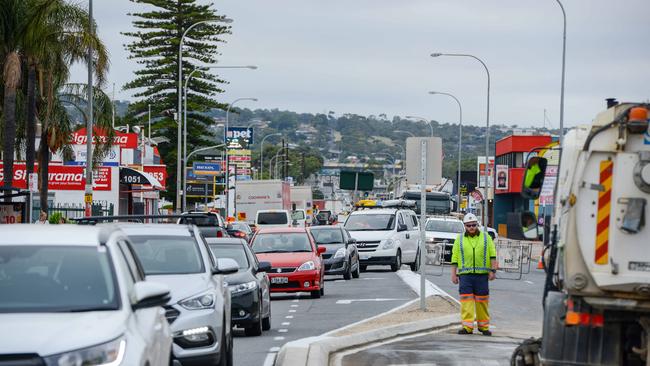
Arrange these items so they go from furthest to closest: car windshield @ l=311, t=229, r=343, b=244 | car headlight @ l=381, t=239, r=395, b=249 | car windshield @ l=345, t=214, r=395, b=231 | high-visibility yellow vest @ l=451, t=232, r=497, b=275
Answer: car windshield @ l=345, t=214, r=395, b=231 < car headlight @ l=381, t=239, r=395, b=249 < car windshield @ l=311, t=229, r=343, b=244 < high-visibility yellow vest @ l=451, t=232, r=497, b=275

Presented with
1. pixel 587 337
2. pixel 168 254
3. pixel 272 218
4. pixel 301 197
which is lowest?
pixel 301 197

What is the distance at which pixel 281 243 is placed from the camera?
99.9 ft

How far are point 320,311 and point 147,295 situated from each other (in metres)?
16.1

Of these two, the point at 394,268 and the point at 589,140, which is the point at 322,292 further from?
the point at 589,140

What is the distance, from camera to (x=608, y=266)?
10.4 metres

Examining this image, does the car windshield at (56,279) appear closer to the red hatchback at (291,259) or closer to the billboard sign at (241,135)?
the red hatchback at (291,259)

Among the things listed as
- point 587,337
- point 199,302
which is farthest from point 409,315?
point 587,337

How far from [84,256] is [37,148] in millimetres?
44425

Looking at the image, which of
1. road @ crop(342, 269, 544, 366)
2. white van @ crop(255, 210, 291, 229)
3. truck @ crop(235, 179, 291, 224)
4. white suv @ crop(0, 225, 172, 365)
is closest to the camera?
white suv @ crop(0, 225, 172, 365)

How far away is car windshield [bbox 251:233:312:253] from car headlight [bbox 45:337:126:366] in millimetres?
22046

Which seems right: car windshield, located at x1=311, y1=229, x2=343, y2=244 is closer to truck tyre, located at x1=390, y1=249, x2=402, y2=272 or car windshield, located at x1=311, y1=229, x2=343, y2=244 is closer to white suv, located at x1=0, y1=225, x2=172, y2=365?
truck tyre, located at x1=390, y1=249, x2=402, y2=272

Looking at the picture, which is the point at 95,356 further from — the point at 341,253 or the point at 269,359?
the point at 341,253

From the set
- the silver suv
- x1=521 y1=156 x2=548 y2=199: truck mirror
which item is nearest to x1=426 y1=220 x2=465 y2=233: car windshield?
the silver suv

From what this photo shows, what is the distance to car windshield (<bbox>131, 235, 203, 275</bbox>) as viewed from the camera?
47.2ft
